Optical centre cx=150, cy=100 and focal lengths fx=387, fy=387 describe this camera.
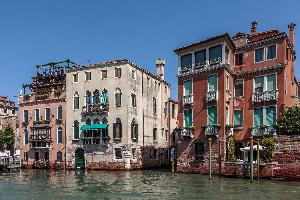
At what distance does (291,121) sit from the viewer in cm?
3023

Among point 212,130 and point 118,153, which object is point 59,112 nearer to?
point 118,153

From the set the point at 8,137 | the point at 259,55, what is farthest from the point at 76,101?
the point at 259,55

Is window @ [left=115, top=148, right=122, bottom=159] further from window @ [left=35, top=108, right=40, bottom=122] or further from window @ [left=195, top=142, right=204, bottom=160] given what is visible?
window @ [left=35, top=108, right=40, bottom=122]

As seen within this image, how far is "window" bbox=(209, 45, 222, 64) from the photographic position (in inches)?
1346

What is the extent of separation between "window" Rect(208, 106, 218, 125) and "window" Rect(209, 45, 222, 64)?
428 cm

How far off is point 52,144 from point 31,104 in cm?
604

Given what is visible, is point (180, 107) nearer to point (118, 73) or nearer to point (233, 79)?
point (233, 79)

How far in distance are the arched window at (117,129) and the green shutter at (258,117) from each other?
1522 centimetres

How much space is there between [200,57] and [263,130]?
28.6 ft

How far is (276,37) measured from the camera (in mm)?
32781

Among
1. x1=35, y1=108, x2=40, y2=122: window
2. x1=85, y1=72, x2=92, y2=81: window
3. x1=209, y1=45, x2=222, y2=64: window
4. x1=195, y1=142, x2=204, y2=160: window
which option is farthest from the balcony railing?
x1=35, y1=108, x2=40, y2=122: window

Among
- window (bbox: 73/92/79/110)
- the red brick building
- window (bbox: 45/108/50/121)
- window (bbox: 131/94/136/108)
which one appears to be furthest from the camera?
window (bbox: 45/108/50/121)

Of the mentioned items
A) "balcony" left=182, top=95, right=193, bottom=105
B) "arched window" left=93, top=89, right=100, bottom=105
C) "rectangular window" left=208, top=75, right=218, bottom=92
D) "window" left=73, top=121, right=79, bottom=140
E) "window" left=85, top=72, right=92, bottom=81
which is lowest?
"window" left=73, top=121, right=79, bottom=140

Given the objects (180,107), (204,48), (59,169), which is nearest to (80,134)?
(59,169)
